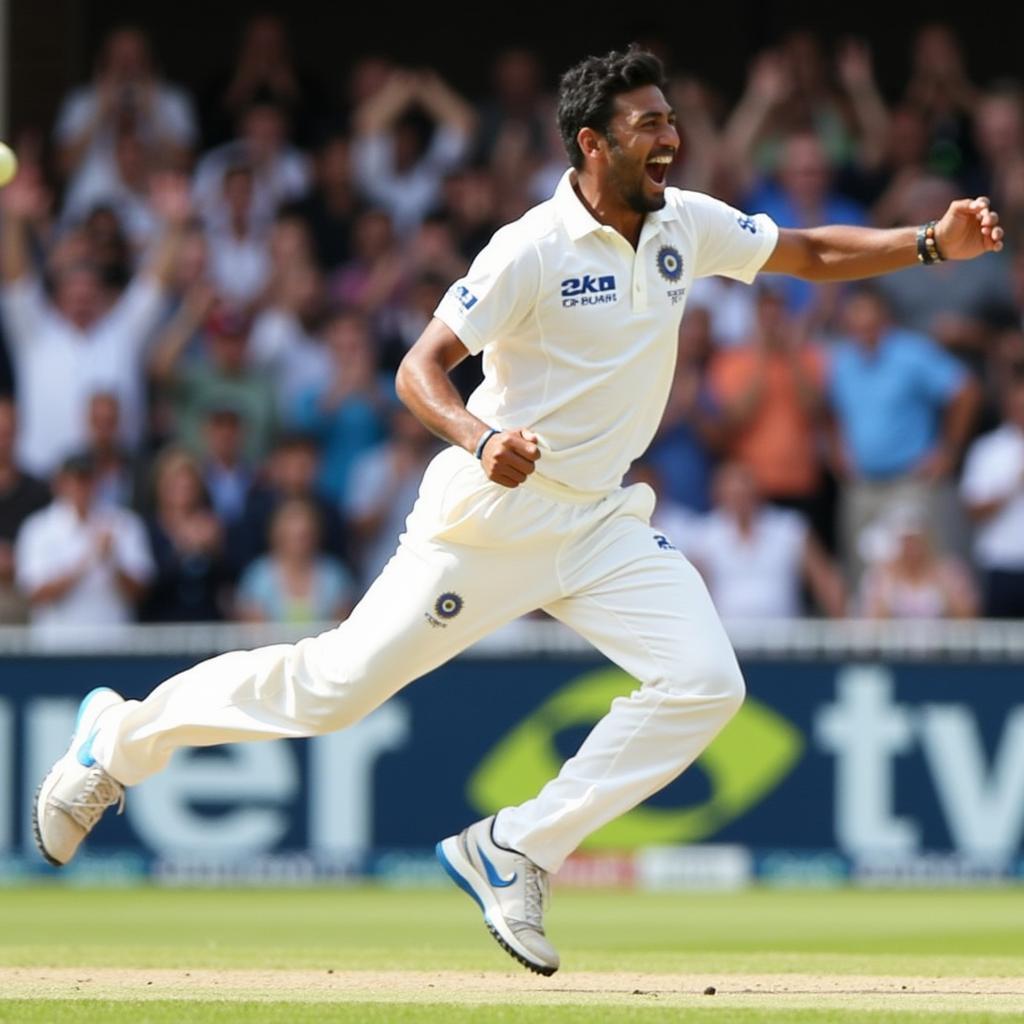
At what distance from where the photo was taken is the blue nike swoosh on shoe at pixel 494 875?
6480mm

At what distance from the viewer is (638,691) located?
646 cm

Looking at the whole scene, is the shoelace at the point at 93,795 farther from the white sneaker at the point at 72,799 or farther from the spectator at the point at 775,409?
the spectator at the point at 775,409

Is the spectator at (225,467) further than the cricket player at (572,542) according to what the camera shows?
Yes

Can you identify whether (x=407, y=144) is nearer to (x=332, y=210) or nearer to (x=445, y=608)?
(x=332, y=210)

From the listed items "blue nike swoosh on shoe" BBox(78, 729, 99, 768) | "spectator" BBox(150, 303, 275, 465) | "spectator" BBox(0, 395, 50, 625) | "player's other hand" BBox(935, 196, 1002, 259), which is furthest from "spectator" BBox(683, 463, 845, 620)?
"blue nike swoosh on shoe" BBox(78, 729, 99, 768)

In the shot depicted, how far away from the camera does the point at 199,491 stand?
12055mm

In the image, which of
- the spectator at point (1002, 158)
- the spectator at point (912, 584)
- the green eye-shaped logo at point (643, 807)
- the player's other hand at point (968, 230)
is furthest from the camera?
the spectator at point (1002, 158)

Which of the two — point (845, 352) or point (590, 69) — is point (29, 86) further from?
point (590, 69)

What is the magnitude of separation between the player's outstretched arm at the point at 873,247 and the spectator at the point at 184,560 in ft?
18.4

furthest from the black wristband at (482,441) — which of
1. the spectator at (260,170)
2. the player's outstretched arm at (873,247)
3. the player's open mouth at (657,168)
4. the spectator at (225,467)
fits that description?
the spectator at (260,170)

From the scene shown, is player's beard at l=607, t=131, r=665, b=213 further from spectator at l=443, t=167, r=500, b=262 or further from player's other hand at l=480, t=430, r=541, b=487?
spectator at l=443, t=167, r=500, b=262

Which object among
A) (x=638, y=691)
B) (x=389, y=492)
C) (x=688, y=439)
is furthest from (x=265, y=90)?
(x=638, y=691)

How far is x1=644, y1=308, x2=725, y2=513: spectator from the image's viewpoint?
12188mm

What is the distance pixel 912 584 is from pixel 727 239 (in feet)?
16.9
